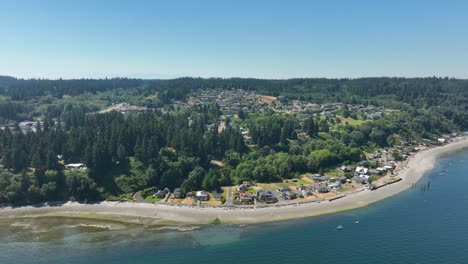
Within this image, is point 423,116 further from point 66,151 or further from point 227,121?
point 66,151

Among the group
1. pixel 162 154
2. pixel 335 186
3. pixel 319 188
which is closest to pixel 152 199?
pixel 162 154

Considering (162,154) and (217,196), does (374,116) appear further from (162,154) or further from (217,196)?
(217,196)

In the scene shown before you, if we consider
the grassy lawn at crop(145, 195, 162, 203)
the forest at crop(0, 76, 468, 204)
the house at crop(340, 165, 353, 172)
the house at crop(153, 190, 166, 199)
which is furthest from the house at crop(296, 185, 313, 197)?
the grassy lawn at crop(145, 195, 162, 203)

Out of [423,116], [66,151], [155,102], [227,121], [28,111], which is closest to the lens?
[66,151]

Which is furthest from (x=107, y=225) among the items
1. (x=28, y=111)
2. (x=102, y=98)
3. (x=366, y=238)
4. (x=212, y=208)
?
(x=102, y=98)

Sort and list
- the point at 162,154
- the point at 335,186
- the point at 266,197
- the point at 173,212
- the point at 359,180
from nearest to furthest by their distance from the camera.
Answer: the point at 173,212 < the point at 266,197 < the point at 335,186 < the point at 359,180 < the point at 162,154

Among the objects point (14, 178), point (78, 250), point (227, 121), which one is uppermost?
point (227, 121)

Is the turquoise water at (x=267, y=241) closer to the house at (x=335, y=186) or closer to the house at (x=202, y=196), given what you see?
the house at (x=335, y=186)

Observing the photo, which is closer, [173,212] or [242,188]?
[173,212]
